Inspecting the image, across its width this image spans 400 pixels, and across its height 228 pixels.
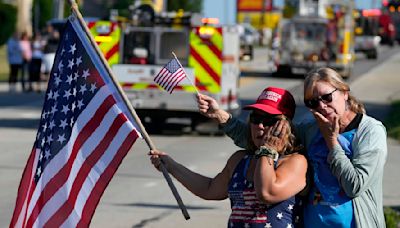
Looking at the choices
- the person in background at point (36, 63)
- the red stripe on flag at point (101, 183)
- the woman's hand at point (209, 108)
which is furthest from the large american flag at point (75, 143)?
the person in background at point (36, 63)

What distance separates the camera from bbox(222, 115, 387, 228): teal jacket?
4883 millimetres

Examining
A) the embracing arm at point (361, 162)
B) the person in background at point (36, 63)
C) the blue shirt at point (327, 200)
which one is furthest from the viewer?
the person in background at point (36, 63)

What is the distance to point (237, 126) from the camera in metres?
5.60

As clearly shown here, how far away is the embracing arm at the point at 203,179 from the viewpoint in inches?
207

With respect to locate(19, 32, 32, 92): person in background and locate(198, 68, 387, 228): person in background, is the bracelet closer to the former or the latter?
locate(198, 68, 387, 228): person in background

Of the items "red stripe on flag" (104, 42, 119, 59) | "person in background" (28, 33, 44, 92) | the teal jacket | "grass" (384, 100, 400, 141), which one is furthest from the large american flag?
"person in background" (28, 33, 44, 92)

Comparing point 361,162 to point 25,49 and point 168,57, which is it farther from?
point 25,49

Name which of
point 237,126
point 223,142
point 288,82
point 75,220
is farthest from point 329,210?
point 288,82

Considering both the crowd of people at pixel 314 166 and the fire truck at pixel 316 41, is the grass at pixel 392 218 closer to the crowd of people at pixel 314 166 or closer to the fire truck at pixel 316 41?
the crowd of people at pixel 314 166

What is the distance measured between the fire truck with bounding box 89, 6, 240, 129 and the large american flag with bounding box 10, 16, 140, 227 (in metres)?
13.6

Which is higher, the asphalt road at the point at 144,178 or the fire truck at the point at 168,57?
the fire truck at the point at 168,57

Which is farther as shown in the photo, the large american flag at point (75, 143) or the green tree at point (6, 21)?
the green tree at point (6, 21)

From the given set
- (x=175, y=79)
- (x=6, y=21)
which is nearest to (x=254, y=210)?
(x=175, y=79)

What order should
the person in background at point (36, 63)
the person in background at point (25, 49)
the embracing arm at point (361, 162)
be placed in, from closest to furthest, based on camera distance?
the embracing arm at point (361, 162), the person in background at point (25, 49), the person in background at point (36, 63)
